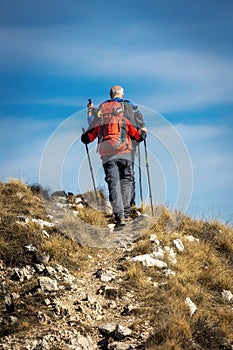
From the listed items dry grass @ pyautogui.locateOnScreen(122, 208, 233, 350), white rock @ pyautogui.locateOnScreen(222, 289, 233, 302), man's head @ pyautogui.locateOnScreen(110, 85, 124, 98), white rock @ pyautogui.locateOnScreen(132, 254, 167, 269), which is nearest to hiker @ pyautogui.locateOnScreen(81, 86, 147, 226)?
man's head @ pyautogui.locateOnScreen(110, 85, 124, 98)

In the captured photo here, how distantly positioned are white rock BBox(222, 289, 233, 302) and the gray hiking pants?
3.15 metres

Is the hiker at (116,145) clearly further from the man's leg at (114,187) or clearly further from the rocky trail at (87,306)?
the rocky trail at (87,306)

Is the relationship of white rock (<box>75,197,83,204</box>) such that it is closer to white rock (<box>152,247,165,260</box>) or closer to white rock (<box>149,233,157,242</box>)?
white rock (<box>149,233,157,242</box>)

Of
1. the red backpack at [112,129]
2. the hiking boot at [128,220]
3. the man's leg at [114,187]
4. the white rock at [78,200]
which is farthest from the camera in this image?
the white rock at [78,200]

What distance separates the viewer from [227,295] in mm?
9625

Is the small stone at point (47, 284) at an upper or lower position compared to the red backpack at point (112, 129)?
lower

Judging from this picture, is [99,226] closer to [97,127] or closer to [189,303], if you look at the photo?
[97,127]

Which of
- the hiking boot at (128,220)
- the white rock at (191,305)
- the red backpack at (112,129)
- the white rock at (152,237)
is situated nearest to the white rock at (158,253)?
the white rock at (152,237)

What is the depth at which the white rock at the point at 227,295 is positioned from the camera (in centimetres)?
954

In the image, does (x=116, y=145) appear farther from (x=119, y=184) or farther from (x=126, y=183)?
(x=126, y=183)

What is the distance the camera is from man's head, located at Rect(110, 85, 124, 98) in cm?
1213

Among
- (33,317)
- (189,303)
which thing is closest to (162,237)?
(189,303)

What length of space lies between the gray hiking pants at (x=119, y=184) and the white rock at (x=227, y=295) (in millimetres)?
3151

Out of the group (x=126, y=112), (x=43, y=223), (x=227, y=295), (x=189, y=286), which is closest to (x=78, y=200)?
(x=43, y=223)
